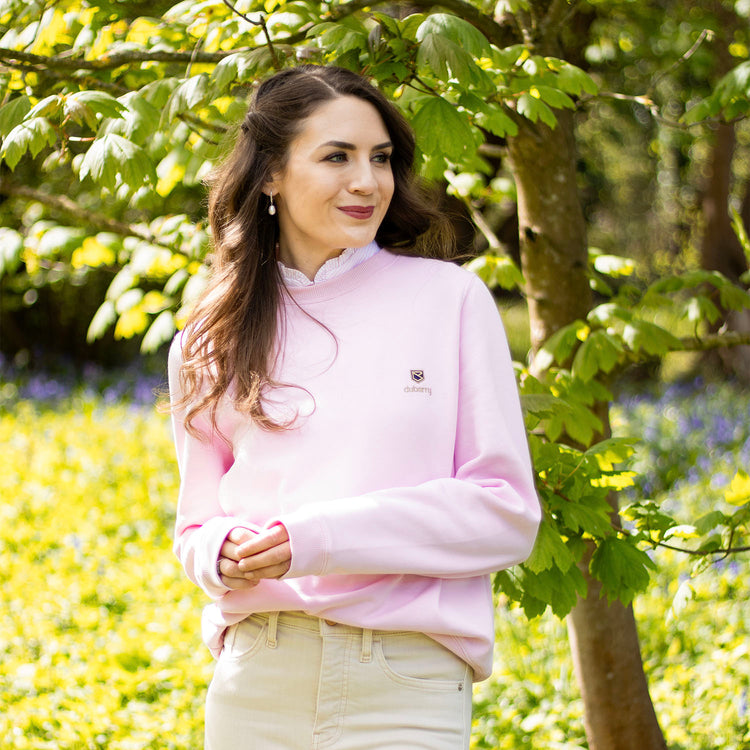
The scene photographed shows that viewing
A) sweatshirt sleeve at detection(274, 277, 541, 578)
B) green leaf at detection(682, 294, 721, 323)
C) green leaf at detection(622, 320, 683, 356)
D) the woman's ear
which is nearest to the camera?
sweatshirt sleeve at detection(274, 277, 541, 578)

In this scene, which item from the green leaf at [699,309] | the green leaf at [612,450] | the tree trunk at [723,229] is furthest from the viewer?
the tree trunk at [723,229]

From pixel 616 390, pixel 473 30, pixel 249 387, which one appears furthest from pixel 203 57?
pixel 616 390

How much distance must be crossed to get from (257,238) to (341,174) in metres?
0.27

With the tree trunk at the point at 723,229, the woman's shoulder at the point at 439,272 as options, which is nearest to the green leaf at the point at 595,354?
the woman's shoulder at the point at 439,272

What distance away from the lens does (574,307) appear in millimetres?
2840

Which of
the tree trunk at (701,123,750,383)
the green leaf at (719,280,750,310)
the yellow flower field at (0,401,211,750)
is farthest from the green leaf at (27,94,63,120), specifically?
the tree trunk at (701,123,750,383)

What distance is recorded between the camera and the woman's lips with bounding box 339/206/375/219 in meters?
1.79

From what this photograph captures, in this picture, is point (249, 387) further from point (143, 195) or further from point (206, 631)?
point (143, 195)

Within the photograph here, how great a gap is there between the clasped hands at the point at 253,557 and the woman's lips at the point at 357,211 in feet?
1.99

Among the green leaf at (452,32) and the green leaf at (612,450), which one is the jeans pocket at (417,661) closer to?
the green leaf at (612,450)

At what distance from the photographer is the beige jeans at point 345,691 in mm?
1609

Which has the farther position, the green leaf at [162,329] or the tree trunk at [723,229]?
the tree trunk at [723,229]

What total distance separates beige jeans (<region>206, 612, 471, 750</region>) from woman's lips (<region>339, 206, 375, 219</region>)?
74cm

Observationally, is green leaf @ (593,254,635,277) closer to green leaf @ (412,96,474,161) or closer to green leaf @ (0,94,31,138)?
green leaf @ (412,96,474,161)
